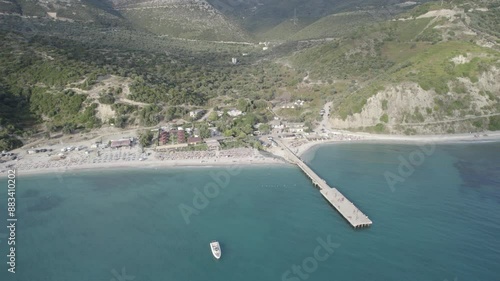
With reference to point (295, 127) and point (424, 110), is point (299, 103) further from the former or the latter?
point (424, 110)

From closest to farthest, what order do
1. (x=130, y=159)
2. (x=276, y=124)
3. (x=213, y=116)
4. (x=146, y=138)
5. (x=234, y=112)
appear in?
(x=130, y=159)
(x=146, y=138)
(x=276, y=124)
(x=213, y=116)
(x=234, y=112)

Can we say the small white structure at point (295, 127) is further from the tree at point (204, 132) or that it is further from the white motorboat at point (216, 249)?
the white motorboat at point (216, 249)

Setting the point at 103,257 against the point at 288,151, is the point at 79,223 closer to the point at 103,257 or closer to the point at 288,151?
the point at 103,257

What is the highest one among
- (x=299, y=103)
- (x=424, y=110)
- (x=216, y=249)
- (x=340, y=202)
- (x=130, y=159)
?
(x=424, y=110)

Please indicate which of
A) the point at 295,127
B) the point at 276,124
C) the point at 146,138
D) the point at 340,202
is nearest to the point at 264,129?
the point at 276,124

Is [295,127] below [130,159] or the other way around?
the other way around

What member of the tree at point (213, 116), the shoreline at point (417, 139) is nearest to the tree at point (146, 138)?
the tree at point (213, 116)
